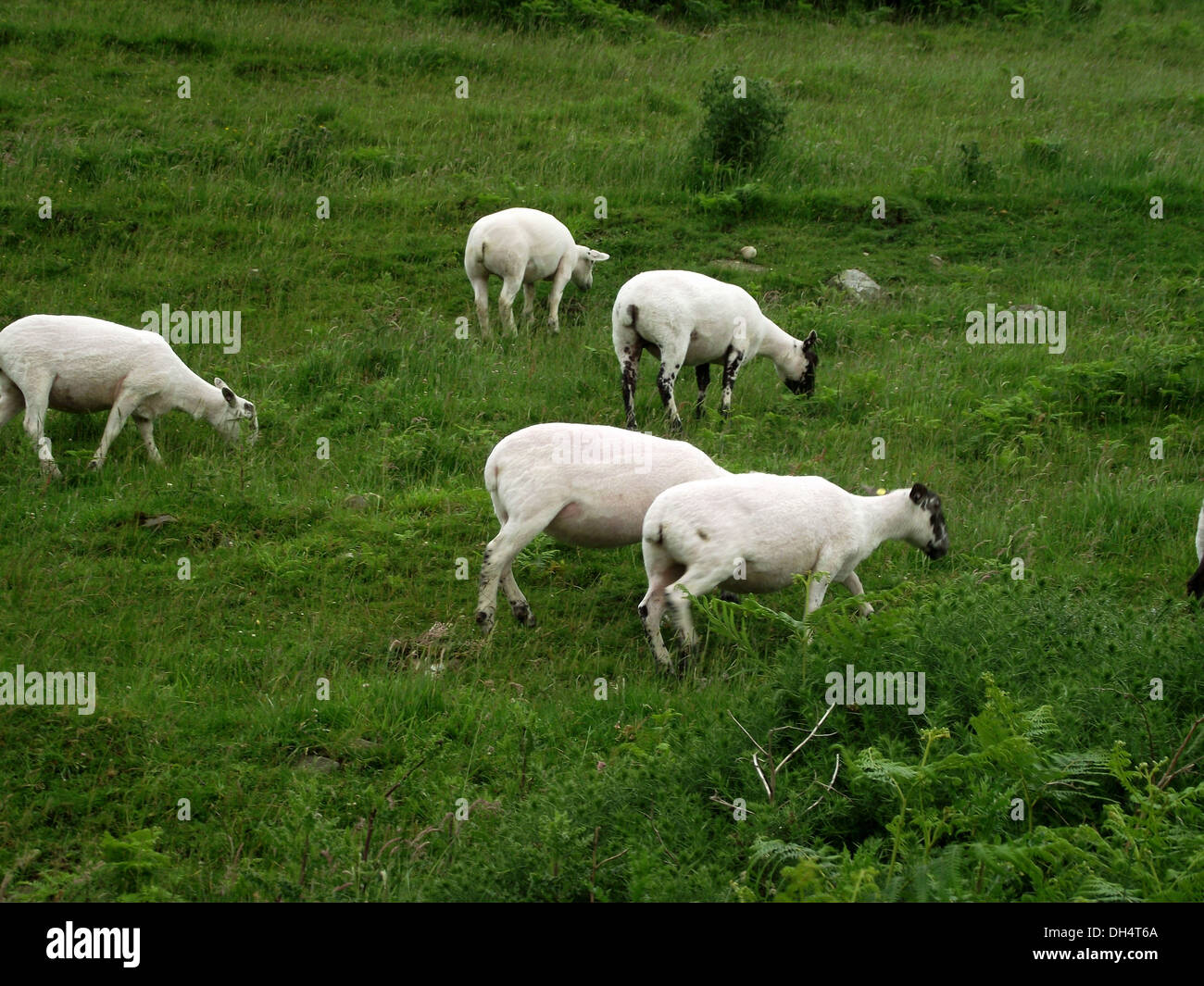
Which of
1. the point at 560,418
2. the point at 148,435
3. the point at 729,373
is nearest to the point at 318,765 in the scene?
the point at 148,435

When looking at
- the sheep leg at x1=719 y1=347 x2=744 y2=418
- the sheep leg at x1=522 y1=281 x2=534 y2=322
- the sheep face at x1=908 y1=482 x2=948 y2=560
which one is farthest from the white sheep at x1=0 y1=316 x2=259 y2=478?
the sheep face at x1=908 y1=482 x2=948 y2=560

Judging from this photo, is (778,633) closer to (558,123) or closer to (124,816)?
(124,816)

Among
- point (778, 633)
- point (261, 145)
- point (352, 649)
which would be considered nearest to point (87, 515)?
point (352, 649)

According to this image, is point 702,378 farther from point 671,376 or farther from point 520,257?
point 520,257

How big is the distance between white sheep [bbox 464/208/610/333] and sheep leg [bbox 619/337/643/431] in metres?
2.59

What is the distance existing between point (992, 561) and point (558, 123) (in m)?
12.7

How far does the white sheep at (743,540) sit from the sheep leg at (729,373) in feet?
12.9

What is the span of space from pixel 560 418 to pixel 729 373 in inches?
69.5

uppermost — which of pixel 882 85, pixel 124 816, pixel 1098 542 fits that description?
pixel 882 85

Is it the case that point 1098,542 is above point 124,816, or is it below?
above

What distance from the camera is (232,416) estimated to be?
1069 cm

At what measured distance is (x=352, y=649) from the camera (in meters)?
7.52

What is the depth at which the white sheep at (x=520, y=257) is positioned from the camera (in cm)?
1330
